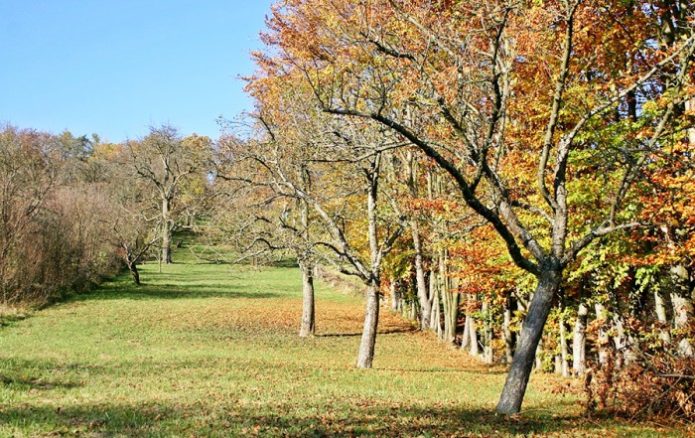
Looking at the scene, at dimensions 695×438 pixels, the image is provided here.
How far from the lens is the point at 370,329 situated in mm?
17406

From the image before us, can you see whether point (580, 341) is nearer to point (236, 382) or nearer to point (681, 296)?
point (681, 296)

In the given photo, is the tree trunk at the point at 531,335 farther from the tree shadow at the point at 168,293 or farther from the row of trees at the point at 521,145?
the tree shadow at the point at 168,293

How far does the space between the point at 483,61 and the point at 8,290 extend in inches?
965

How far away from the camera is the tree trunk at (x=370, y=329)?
57.2 ft

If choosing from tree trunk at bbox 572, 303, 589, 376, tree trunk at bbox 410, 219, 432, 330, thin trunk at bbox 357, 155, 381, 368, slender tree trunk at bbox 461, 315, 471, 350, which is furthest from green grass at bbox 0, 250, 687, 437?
tree trunk at bbox 572, 303, 589, 376

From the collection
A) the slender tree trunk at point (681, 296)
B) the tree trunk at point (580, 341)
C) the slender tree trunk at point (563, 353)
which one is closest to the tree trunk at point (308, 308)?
the slender tree trunk at point (563, 353)

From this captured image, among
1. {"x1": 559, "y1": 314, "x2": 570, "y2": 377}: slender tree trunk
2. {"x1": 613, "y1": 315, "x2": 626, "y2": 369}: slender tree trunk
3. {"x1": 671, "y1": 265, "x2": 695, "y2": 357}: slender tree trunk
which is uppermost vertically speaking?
{"x1": 671, "y1": 265, "x2": 695, "y2": 357}: slender tree trunk

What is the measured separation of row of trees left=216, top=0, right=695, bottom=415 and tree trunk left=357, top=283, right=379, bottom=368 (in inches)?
2.1

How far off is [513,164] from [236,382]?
801 centimetres

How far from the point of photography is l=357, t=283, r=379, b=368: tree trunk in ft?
57.2

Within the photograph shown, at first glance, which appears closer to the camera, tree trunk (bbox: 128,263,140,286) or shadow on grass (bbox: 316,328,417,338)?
shadow on grass (bbox: 316,328,417,338)

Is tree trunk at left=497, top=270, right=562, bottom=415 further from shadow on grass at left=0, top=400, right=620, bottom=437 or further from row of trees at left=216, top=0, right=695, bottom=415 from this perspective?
shadow on grass at left=0, top=400, right=620, bottom=437

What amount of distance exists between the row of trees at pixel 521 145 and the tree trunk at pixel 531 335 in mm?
26

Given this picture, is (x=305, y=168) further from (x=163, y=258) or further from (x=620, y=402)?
(x=163, y=258)
